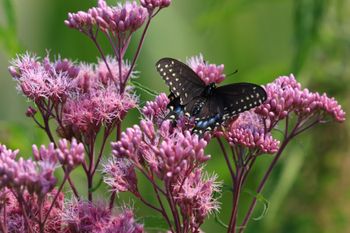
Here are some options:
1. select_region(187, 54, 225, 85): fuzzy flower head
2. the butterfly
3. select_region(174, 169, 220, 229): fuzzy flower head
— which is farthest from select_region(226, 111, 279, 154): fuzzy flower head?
select_region(187, 54, 225, 85): fuzzy flower head

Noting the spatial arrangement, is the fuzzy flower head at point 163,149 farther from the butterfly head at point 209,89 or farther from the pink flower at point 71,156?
the butterfly head at point 209,89

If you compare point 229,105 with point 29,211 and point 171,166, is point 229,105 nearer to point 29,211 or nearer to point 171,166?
point 171,166

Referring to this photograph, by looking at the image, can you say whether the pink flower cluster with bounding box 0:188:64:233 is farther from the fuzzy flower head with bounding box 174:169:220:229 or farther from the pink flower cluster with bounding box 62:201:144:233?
the fuzzy flower head with bounding box 174:169:220:229

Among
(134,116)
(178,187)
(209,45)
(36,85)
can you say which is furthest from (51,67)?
(209,45)

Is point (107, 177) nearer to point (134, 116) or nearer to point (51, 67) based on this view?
point (51, 67)

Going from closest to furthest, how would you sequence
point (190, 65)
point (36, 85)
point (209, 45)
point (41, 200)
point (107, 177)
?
point (41, 200)
point (107, 177)
point (36, 85)
point (190, 65)
point (209, 45)

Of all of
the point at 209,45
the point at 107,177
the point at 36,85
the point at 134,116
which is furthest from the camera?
the point at 209,45

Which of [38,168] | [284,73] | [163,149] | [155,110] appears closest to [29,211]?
[38,168]
